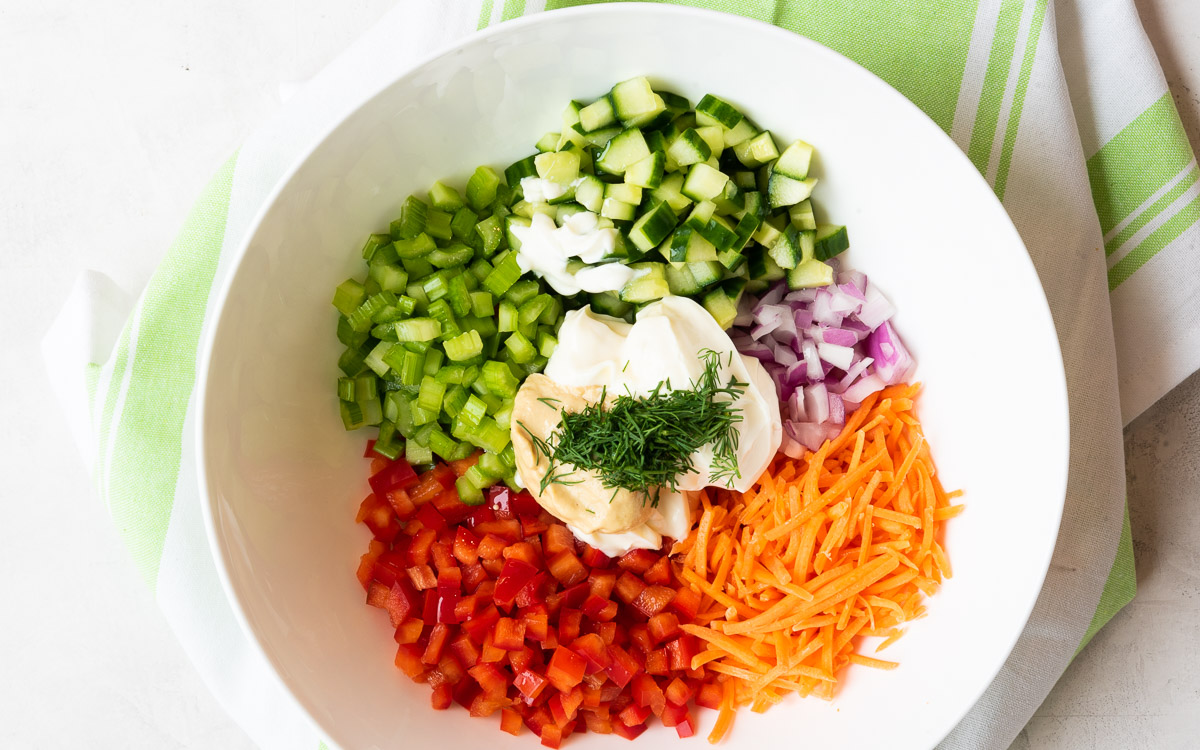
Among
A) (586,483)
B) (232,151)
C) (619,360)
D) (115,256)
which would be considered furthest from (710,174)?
(115,256)

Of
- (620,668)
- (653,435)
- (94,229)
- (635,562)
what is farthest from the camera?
(94,229)

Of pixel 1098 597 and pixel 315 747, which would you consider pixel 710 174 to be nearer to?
pixel 1098 597

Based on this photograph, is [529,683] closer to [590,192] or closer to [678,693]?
[678,693]

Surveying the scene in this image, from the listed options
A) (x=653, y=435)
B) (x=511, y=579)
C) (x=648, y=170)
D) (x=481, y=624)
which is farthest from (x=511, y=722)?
(x=648, y=170)

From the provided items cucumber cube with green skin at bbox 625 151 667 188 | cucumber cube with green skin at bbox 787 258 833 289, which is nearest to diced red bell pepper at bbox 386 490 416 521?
cucumber cube with green skin at bbox 625 151 667 188

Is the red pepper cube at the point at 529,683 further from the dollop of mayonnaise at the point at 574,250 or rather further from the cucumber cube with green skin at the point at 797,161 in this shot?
the cucumber cube with green skin at the point at 797,161

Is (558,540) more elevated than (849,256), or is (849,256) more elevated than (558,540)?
(849,256)
